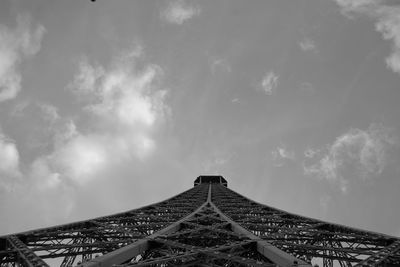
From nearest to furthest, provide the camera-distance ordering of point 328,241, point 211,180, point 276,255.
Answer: point 276,255 < point 328,241 < point 211,180

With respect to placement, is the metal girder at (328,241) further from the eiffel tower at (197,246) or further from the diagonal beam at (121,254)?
the diagonal beam at (121,254)

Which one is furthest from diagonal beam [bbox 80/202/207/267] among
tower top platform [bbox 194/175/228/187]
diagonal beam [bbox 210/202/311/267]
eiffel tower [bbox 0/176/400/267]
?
tower top platform [bbox 194/175/228/187]

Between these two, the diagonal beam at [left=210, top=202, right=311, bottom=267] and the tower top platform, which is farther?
the tower top platform

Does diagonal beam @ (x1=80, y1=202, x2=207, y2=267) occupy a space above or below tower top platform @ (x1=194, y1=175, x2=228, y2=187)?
below

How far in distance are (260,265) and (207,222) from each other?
9.57 m

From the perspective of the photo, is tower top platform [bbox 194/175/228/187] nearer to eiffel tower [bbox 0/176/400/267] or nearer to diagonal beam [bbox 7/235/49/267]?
eiffel tower [bbox 0/176/400/267]

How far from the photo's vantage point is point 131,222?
16.1m

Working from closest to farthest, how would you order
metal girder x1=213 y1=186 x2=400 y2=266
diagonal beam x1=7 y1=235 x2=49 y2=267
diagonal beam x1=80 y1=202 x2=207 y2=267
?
diagonal beam x1=7 y1=235 x2=49 y2=267 < diagonal beam x1=80 y1=202 x2=207 y2=267 < metal girder x1=213 y1=186 x2=400 y2=266

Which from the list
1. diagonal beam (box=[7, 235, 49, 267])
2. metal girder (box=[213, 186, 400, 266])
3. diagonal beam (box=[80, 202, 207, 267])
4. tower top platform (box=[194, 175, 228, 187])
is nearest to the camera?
diagonal beam (box=[7, 235, 49, 267])

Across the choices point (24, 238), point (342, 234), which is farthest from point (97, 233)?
point (342, 234)

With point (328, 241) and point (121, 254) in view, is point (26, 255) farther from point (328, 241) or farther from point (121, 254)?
point (328, 241)

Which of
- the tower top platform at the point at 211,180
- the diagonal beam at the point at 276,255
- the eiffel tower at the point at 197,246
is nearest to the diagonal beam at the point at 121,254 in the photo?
the eiffel tower at the point at 197,246

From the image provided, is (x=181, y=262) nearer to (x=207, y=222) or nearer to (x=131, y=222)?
(x=207, y=222)

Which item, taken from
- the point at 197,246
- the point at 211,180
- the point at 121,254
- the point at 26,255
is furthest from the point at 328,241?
the point at 211,180
